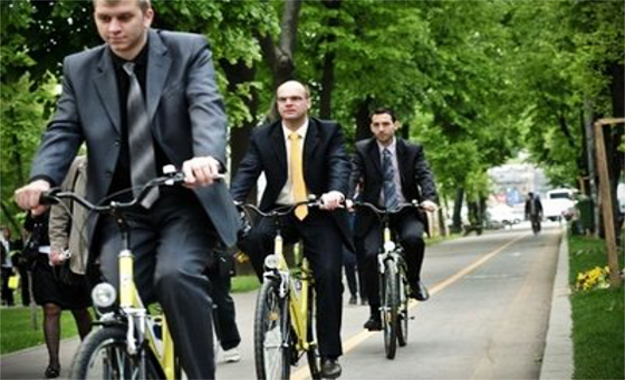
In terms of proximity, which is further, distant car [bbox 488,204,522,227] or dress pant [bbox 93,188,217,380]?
distant car [bbox 488,204,522,227]

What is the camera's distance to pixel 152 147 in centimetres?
560

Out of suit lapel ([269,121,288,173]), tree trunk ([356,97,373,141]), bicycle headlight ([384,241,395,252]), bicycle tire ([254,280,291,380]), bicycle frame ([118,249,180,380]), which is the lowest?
bicycle tire ([254,280,291,380])

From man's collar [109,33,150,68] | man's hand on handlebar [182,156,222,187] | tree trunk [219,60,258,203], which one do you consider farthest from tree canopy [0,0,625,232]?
man's hand on handlebar [182,156,222,187]

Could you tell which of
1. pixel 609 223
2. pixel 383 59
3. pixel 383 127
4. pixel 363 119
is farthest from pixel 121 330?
pixel 363 119

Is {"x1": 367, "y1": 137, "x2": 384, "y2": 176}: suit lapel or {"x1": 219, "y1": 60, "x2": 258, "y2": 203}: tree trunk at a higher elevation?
{"x1": 219, "y1": 60, "x2": 258, "y2": 203}: tree trunk

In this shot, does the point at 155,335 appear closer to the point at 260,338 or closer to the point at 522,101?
the point at 260,338

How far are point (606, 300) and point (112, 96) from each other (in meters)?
9.83

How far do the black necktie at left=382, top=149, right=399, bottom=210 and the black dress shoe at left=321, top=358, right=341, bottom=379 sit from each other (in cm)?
338

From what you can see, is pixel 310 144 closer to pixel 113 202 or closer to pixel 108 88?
pixel 108 88

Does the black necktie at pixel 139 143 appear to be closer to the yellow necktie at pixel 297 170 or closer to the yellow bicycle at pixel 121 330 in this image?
the yellow bicycle at pixel 121 330

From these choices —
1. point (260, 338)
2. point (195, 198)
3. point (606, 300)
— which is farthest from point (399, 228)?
point (195, 198)

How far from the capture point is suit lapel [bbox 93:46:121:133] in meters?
5.61

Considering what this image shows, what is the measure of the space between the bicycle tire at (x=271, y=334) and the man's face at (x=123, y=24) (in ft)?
7.83

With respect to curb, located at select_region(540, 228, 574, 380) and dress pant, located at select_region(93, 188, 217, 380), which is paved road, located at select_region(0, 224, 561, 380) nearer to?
curb, located at select_region(540, 228, 574, 380)
